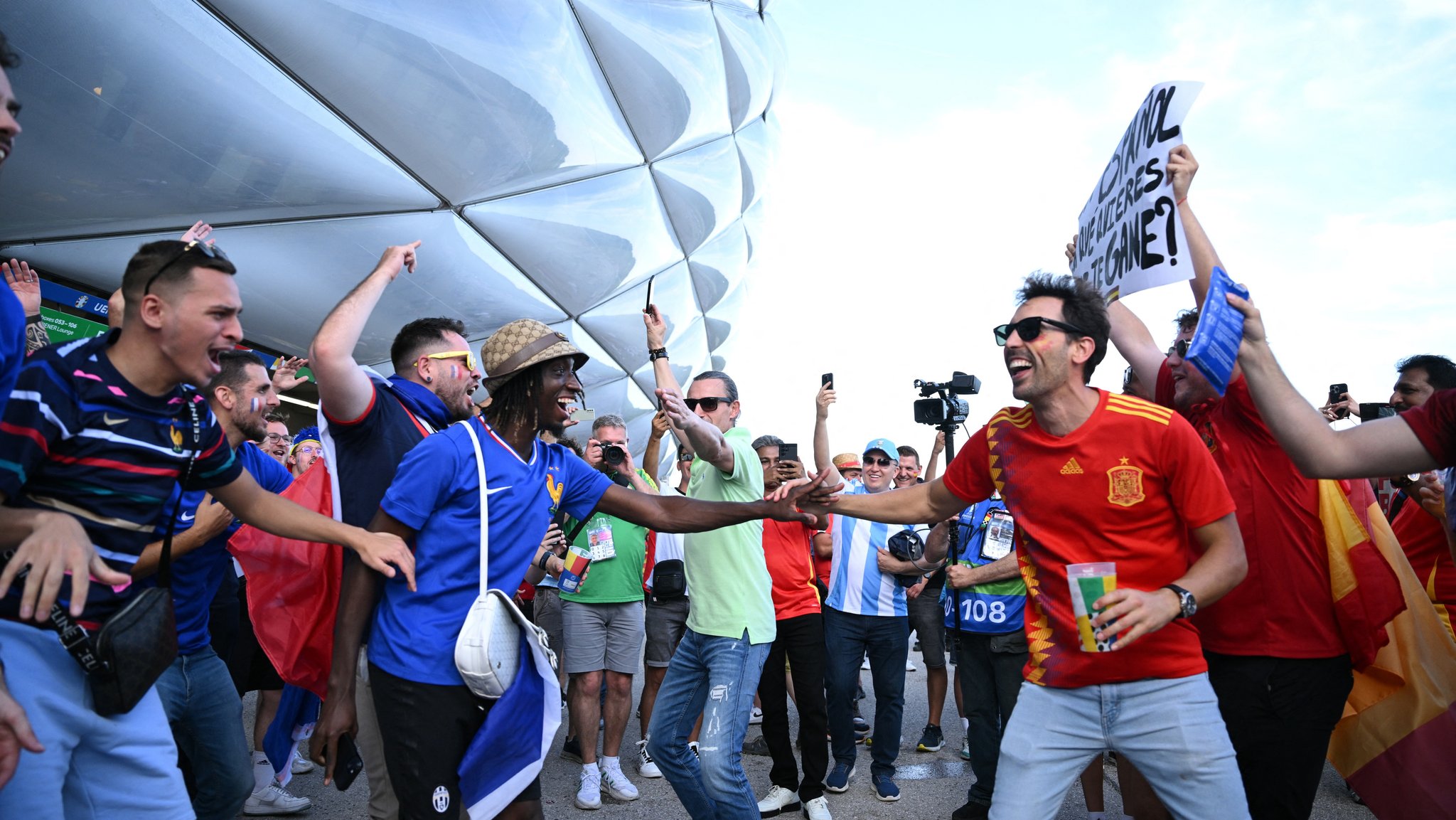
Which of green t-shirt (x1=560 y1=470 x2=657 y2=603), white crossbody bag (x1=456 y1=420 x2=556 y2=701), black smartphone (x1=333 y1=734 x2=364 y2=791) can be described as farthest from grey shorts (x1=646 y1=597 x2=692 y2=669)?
white crossbody bag (x1=456 y1=420 x2=556 y2=701)

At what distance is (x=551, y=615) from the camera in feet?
23.2

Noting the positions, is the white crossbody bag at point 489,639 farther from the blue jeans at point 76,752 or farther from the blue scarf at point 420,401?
the blue scarf at point 420,401

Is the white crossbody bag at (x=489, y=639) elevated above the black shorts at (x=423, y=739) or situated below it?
above

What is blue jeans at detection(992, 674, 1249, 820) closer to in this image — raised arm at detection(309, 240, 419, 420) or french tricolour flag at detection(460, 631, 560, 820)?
french tricolour flag at detection(460, 631, 560, 820)

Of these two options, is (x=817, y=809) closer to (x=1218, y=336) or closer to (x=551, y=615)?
(x=551, y=615)

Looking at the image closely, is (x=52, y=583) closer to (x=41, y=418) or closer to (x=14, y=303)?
(x=41, y=418)

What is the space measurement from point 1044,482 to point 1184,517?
419mm

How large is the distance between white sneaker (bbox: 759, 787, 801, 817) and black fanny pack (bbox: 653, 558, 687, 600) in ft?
5.13

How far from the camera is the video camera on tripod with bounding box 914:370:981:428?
6.02 meters

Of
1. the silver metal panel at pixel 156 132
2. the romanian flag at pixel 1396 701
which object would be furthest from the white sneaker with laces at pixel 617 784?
the silver metal panel at pixel 156 132

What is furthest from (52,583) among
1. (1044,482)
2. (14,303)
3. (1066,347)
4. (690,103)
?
(690,103)

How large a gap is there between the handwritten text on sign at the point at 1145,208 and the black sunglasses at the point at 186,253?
3155 mm

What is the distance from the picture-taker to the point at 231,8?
17.3 ft

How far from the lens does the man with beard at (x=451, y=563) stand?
8.49 ft
